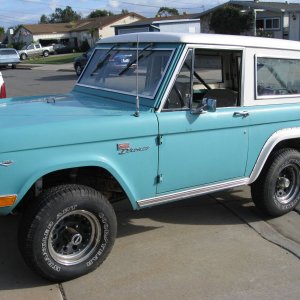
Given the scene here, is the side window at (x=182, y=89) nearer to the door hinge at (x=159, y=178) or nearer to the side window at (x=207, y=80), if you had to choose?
the side window at (x=207, y=80)

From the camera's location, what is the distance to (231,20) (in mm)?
38719

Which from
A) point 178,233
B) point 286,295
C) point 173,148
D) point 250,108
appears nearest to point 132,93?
point 173,148

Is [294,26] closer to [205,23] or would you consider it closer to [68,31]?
[205,23]

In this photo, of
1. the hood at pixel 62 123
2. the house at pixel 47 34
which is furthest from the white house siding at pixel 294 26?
the house at pixel 47 34

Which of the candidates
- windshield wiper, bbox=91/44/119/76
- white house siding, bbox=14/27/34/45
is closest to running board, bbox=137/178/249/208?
windshield wiper, bbox=91/44/119/76

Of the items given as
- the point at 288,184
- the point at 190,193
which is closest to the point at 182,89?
the point at 190,193

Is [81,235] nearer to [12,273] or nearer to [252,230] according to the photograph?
[12,273]

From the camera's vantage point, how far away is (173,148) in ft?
12.8

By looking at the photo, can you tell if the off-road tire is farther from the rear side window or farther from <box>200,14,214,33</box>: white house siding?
the rear side window

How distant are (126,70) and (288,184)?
6.89ft

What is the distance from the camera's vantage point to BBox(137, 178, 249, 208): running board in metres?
3.90

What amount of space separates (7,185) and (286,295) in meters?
2.16

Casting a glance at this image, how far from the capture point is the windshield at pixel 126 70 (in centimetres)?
409

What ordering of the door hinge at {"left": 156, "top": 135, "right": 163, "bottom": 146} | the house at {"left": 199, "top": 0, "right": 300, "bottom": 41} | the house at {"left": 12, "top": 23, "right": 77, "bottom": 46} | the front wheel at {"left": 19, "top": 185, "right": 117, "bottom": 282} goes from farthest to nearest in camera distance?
the house at {"left": 12, "top": 23, "right": 77, "bottom": 46} → the house at {"left": 199, "top": 0, "right": 300, "bottom": 41} → the door hinge at {"left": 156, "top": 135, "right": 163, "bottom": 146} → the front wheel at {"left": 19, "top": 185, "right": 117, "bottom": 282}
